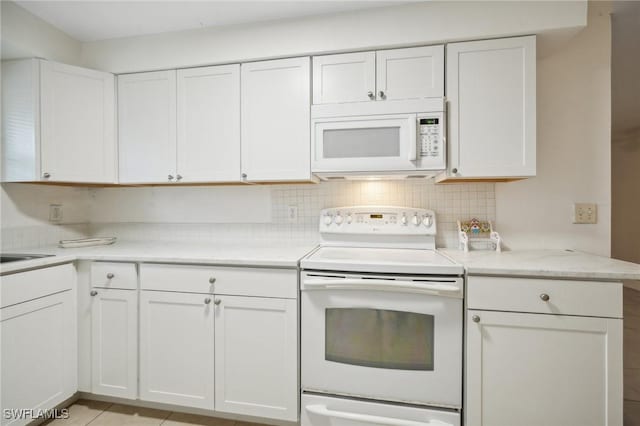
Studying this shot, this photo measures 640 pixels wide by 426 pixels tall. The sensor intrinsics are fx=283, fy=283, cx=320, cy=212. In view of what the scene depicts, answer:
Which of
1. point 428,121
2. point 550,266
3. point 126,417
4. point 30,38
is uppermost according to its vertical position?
point 30,38

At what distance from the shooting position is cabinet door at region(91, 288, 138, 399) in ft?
5.25

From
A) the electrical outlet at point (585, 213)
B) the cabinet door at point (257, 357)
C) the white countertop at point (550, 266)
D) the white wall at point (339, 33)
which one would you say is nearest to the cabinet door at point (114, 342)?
the cabinet door at point (257, 357)

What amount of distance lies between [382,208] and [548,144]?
1078 mm

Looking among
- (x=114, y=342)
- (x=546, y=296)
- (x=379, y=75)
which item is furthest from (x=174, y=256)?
(x=546, y=296)

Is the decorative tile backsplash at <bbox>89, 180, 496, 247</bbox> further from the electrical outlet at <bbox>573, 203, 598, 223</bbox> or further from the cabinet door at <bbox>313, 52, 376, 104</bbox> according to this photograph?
the cabinet door at <bbox>313, 52, 376, 104</bbox>

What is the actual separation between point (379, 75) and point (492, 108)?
64 centimetres

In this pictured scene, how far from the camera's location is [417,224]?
183 centimetres

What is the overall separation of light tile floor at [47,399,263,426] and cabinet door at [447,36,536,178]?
192cm

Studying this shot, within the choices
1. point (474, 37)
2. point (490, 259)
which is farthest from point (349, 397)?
point (474, 37)

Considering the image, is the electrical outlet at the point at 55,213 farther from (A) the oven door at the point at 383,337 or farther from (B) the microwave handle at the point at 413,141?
(B) the microwave handle at the point at 413,141

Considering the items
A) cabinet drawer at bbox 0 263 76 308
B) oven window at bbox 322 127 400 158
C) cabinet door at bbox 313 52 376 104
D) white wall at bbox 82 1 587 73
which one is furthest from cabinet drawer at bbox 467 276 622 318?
cabinet drawer at bbox 0 263 76 308

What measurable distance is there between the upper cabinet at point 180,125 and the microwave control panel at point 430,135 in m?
1.10

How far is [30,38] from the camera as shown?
5.51 feet

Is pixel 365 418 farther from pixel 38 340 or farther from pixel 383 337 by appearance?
pixel 38 340
